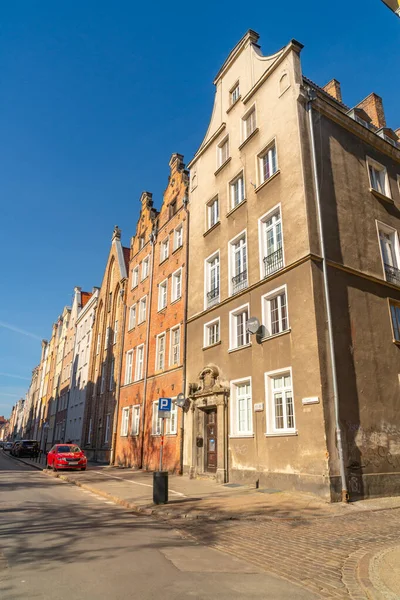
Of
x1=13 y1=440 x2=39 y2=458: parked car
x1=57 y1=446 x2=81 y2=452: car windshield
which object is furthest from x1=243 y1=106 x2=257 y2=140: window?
x1=13 y1=440 x2=39 y2=458: parked car

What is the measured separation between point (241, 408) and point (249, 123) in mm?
12337

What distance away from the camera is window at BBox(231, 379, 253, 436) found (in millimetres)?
15163

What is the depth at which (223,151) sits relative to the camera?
21.1 m

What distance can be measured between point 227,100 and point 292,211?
967 cm

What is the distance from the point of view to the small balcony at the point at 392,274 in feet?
51.9

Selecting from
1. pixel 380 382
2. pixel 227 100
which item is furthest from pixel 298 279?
pixel 227 100

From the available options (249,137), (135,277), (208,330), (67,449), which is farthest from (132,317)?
(249,137)

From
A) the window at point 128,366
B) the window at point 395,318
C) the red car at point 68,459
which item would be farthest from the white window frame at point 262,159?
the red car at point 68,459

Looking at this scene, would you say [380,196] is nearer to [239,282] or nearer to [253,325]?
[239,282]

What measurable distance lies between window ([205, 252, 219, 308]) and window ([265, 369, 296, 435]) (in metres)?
5.59

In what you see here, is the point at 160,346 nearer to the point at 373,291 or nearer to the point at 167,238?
the point at 167,238

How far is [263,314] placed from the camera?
49.3 ft

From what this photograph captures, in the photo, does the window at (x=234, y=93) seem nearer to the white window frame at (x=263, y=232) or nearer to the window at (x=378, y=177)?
the window at (x=378, y=177)

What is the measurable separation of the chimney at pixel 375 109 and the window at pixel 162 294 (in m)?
13.6
